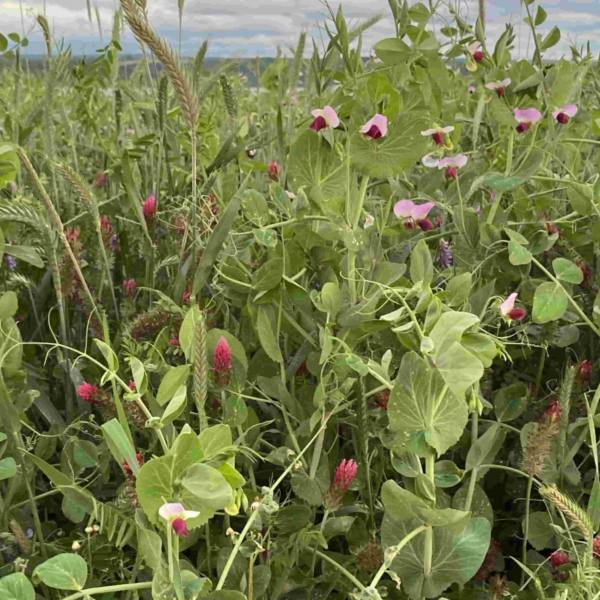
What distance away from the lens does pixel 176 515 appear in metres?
0.59

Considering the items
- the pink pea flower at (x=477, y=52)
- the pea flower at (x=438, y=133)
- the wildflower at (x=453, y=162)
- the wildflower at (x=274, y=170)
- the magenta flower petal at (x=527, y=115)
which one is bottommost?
the wildflower at (x=274, y=170)

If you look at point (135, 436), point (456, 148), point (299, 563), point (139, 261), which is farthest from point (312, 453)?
point (456, 148)

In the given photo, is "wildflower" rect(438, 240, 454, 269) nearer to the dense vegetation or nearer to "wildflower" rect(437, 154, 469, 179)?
the dense vegetation

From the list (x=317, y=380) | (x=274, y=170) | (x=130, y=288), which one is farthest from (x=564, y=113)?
(x=130, y=288)

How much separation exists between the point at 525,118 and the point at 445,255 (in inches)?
9.3

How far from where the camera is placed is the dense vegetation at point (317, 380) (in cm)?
70

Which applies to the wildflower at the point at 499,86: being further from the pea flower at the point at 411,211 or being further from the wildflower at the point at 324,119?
the wildflower at the point at 324,119

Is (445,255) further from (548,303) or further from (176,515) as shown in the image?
(176,515)

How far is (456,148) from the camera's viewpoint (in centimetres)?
145

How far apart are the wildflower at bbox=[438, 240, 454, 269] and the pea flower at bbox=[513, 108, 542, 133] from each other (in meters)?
0.20

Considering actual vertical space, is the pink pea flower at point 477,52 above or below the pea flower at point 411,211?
above

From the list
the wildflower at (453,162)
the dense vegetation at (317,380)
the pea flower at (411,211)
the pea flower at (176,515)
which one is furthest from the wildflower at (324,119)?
the pea flower at (176,515)

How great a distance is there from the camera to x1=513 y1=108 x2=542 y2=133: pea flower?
113cm

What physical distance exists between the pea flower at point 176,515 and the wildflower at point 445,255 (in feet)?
2.47
